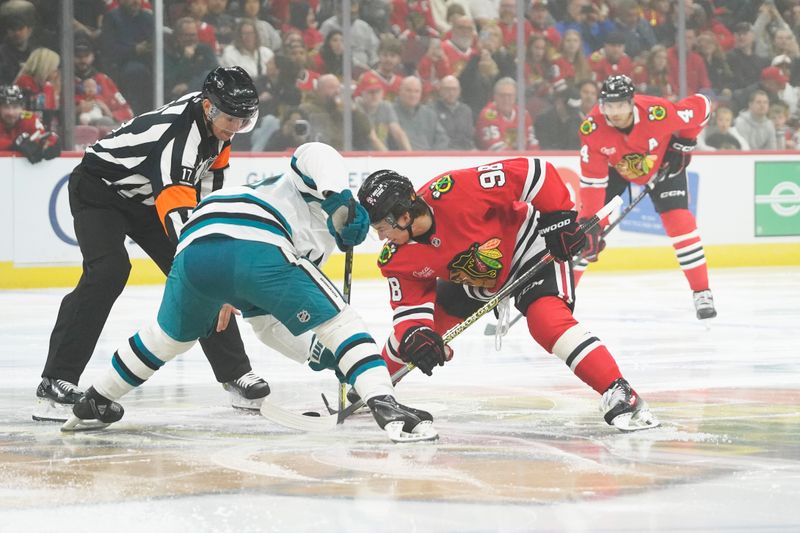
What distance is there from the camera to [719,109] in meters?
9.93

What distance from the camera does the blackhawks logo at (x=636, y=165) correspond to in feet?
20.9

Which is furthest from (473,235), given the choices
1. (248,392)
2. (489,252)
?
(248,392)

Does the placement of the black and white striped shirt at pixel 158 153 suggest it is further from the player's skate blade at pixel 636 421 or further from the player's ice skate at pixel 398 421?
the player's skate blade at pixel 636 421

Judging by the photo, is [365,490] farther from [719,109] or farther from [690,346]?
[719,109]

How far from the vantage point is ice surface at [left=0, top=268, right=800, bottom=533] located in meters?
2.44

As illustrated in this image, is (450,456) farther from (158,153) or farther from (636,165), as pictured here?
(636,165)

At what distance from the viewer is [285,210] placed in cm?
317

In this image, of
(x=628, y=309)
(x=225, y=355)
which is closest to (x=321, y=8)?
(x=628, y=309)

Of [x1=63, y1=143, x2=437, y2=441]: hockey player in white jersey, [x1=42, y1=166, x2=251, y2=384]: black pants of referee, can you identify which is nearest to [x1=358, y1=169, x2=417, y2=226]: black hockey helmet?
[x1=63, y1=143, x2=437, y2=441]: hockey player in white jersey

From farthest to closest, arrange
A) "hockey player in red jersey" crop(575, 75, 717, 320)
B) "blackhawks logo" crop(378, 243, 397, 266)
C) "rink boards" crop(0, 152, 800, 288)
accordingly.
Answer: "rink boards" crop(0, 152, 800, 288) < "hockey player in red jersey" crop(575, 75, 717, 320) < "blackhawks logo" crop(378, 243, 397, 266)

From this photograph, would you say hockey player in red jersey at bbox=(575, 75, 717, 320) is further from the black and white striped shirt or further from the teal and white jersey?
the teal and white jersey

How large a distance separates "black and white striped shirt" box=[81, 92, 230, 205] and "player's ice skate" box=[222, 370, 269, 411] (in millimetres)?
557

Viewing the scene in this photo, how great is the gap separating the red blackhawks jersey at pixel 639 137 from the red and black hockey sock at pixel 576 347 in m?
3.09

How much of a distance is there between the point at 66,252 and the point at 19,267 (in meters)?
0.28
